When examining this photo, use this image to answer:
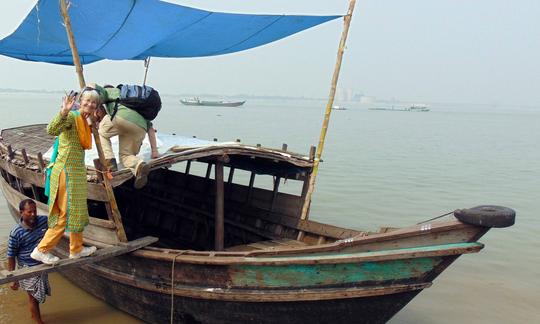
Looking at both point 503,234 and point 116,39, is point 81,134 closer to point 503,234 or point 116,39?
point 116,39

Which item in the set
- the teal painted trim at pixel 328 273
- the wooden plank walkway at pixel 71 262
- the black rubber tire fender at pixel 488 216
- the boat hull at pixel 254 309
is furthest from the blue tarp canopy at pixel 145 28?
the black rubber tire fender at pixel 488 216

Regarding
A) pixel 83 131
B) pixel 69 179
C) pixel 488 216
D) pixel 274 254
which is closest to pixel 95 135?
pixel 83 131

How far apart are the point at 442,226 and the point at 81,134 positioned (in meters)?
3.18

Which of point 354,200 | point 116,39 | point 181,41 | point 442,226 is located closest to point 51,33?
point 116,39

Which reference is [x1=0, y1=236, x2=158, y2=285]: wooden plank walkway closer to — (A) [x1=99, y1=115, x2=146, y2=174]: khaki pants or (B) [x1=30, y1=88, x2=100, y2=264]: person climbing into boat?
(B) [x1=30, y1=88, x2=100, y2=264]: person climbing into boat

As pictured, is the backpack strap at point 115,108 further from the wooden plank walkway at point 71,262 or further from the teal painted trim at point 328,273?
the teal painted trim at point 328,273

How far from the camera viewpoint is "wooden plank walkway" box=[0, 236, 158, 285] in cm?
392

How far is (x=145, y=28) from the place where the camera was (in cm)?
562

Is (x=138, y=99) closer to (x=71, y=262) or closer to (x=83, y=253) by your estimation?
(x=83, y=253)

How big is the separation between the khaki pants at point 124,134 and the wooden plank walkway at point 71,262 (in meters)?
0.83

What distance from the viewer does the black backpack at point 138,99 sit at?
15.4 ft

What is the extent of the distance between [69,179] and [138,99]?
44.2 inches

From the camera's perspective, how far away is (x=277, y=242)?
19.0ft

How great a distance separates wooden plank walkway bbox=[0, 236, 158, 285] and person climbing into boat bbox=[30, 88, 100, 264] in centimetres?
8
